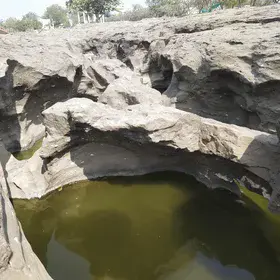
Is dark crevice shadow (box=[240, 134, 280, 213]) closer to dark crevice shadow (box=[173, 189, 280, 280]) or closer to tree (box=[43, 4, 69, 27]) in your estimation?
dark crevice shadow (box=[173, 189, 280, 280])

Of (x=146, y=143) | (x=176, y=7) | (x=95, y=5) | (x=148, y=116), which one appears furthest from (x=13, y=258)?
(x=95, y=5)

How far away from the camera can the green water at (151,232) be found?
16.3ft

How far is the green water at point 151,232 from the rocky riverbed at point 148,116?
1.91 feet

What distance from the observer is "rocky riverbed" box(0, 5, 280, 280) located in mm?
5633

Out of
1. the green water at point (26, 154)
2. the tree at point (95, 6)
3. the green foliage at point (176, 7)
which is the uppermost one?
the tree at point (95, 6)

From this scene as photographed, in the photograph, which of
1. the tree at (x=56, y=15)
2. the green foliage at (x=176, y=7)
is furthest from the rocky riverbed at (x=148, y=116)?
the tree at (x=56, y=15)

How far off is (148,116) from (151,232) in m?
2.48

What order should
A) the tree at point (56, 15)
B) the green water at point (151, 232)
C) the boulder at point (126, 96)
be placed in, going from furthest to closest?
the tree at point (56, 15)
the boulder at point (126, 96)
the green water at point (151, 232)

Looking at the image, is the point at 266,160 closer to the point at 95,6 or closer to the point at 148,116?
the point at 148,116

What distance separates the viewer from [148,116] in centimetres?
604

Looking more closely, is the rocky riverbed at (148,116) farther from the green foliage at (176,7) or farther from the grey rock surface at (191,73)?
the green foliage at (176,7)

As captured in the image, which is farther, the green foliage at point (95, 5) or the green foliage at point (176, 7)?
the green foliage at point (95, 5)

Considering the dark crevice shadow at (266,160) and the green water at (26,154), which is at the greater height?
the dark crevice shadow at (266,160)

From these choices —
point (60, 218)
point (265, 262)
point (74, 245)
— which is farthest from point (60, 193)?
point (265, 262)
